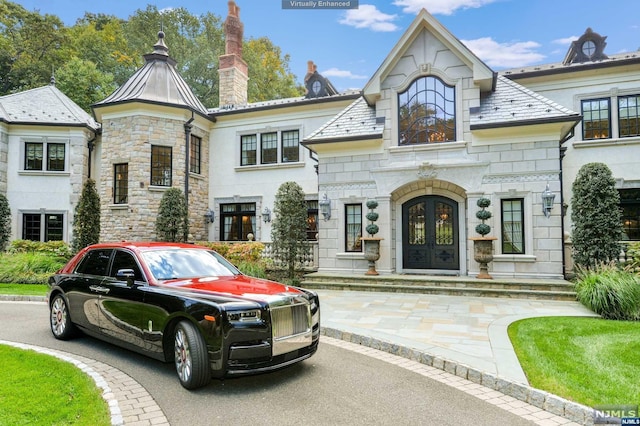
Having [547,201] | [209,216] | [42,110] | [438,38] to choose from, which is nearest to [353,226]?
[547,201]

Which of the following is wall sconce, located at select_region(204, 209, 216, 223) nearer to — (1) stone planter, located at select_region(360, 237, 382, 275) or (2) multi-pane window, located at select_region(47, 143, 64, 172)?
(2) multi-pane window, located at select_region(47, 143, 64, 172)

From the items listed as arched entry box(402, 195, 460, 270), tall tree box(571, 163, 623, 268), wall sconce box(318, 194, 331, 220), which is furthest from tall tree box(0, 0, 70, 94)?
tall tree box(571, 163, 623, 268)

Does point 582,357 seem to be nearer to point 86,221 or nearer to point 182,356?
point 182,356

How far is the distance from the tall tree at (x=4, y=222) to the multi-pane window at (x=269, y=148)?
12214mm

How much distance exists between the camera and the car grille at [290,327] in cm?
454

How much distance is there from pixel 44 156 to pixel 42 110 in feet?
9.06

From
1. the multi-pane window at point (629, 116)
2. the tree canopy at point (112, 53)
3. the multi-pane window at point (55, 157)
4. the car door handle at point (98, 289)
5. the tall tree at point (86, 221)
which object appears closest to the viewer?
the car door handle at point (98, 289)

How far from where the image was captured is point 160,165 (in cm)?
1764

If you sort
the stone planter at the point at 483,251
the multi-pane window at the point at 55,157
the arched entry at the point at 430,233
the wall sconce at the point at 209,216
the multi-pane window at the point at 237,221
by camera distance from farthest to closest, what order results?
the multi-pane window at the point at 55,157 → the wall sconce at the point at 209,216 → the multi-pane window at the point at 237,221 → the arched entry at the point at 430,233 → the stone planter at the point at 483,251

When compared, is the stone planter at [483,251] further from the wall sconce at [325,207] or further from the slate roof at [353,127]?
the wall sconce at [325,207]

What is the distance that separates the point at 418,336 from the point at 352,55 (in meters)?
17.2

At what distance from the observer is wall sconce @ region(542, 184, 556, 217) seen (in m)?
11.5

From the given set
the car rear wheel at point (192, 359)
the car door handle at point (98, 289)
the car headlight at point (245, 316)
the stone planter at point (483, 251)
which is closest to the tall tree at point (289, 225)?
the stone planter at point (483, 251)

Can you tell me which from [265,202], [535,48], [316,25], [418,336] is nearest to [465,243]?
[418,336]
